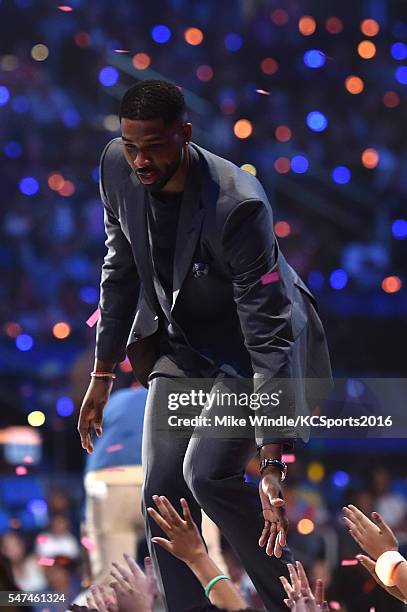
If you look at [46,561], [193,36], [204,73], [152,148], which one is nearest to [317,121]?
[204,73]

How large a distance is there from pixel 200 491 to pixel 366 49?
509cm

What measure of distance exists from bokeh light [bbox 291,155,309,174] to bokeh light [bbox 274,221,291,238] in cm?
34

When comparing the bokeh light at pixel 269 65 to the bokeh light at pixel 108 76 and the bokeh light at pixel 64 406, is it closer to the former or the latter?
the bokeh light at pixel 108 76

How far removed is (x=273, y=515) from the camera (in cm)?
229

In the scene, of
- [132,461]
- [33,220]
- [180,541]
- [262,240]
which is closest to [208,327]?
[262,240]

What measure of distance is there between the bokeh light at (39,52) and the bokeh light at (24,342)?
73.2 inches

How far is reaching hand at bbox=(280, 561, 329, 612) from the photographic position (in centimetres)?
207

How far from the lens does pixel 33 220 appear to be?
641 cm

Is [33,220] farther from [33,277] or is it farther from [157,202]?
[157,202]

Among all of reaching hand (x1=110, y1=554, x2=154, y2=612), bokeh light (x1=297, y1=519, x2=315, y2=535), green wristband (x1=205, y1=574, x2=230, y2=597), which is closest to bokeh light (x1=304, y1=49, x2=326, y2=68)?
bokeh light (x1=297, y1=519, x2=315, y2=535)

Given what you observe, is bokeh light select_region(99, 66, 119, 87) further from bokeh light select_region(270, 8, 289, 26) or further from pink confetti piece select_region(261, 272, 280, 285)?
pink confetti piece select_region(261, 272, 280, 285)

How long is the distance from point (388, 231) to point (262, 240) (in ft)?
12.7

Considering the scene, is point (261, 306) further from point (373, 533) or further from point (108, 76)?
point (108, 76)

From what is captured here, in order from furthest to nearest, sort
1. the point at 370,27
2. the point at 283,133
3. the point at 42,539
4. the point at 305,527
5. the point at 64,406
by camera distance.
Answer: the point at 370,27, the point at 283,133, the point at 64,406, the point at 305,527, the point at 42,539
